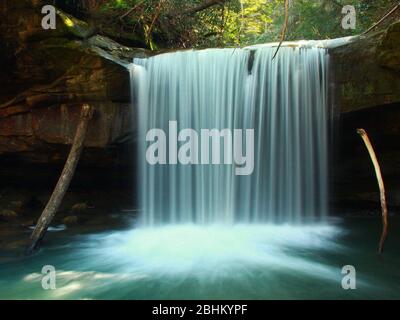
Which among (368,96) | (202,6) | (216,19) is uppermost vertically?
(216,19)

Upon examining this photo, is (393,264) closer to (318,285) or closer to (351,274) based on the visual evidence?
(351,274)

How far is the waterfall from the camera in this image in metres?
8.27

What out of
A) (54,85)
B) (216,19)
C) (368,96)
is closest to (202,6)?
(216,19)

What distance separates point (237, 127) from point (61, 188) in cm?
401

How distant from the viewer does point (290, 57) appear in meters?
8.16

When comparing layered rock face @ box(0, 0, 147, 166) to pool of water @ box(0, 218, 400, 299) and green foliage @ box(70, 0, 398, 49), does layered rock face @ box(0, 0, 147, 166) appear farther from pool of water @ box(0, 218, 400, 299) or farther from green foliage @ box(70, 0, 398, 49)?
pool of water @ box(0, 218, 400, 299)

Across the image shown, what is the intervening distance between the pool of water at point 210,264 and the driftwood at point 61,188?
1.06 ft

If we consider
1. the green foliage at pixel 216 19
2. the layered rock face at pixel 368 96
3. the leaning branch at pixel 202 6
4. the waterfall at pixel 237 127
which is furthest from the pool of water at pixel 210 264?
the leaning branch at pixel 202 6

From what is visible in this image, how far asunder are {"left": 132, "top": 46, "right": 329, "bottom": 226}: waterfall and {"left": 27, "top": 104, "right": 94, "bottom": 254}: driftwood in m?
1.54

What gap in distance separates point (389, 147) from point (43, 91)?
803 cm

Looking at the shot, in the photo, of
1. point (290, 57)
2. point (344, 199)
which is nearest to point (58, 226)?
point (290, 57)

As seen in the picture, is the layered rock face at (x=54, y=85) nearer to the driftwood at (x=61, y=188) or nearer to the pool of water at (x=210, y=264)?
the driftwood at (x=61, y=188)

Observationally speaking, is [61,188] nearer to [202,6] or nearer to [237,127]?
[237,127]

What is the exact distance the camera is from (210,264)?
618cm
